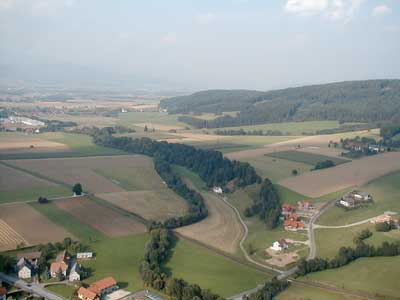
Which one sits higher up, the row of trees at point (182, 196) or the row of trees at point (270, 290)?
the row of trees at point (182, 196)

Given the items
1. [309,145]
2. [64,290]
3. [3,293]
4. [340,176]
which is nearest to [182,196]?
[340,176]

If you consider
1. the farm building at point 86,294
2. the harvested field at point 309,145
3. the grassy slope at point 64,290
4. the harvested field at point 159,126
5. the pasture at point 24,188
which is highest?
the harvested field at point 159,126

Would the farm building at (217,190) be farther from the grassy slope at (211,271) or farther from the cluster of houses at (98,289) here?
the cluster of houses at (98,289)

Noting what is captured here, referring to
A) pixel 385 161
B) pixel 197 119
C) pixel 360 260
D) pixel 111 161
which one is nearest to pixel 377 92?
pixel 197 119

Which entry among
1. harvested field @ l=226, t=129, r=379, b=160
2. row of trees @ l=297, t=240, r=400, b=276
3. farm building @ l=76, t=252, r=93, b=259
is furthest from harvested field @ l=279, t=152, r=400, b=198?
farm building @ l=76, t=252, r=93, b=259

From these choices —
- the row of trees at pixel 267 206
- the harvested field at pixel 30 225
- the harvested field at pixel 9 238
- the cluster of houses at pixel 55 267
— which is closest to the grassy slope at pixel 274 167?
the row of trees at pixel 267 206

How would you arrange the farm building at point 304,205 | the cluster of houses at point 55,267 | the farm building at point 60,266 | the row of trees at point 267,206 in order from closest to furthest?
the cluster of houses at point 55,267 → the farm building at point 60,266 → the row of trees at point 267,206 → the farm building at point 304,205
